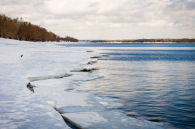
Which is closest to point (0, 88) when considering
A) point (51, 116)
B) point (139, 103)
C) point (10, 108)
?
point (10, 108)

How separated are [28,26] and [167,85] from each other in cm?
7251

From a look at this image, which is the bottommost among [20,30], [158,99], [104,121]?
[158,99]

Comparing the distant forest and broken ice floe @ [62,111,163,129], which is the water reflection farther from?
the distant forest

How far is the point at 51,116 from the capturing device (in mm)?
4734

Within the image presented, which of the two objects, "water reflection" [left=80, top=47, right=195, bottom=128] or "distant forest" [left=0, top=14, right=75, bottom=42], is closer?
"water reflection" [left=80, top=47, right=195, bottom=128]

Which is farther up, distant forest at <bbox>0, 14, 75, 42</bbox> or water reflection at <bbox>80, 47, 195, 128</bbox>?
distant forest at <bbox>0, 14, 75, 42</bbox>

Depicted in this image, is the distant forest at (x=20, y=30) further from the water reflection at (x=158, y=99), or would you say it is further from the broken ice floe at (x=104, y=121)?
the broken ice floe at (x=104, y=121)

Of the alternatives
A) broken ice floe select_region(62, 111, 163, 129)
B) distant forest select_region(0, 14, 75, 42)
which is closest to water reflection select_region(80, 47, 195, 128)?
broken ice floe select_region(62, 111, 163, 129)

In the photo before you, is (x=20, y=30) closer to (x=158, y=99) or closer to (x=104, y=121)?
(x=158, y=99)

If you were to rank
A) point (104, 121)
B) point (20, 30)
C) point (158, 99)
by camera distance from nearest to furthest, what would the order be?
1. point (104, 121)
2. point (158, 99)
3. point (20, 30)

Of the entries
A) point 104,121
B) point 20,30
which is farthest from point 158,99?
point 20,30

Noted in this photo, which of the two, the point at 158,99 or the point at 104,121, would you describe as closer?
the point at 104,121

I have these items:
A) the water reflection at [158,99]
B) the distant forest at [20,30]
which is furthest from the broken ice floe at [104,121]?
the distant forest at [20,30]

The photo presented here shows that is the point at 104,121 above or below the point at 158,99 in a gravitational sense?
above
